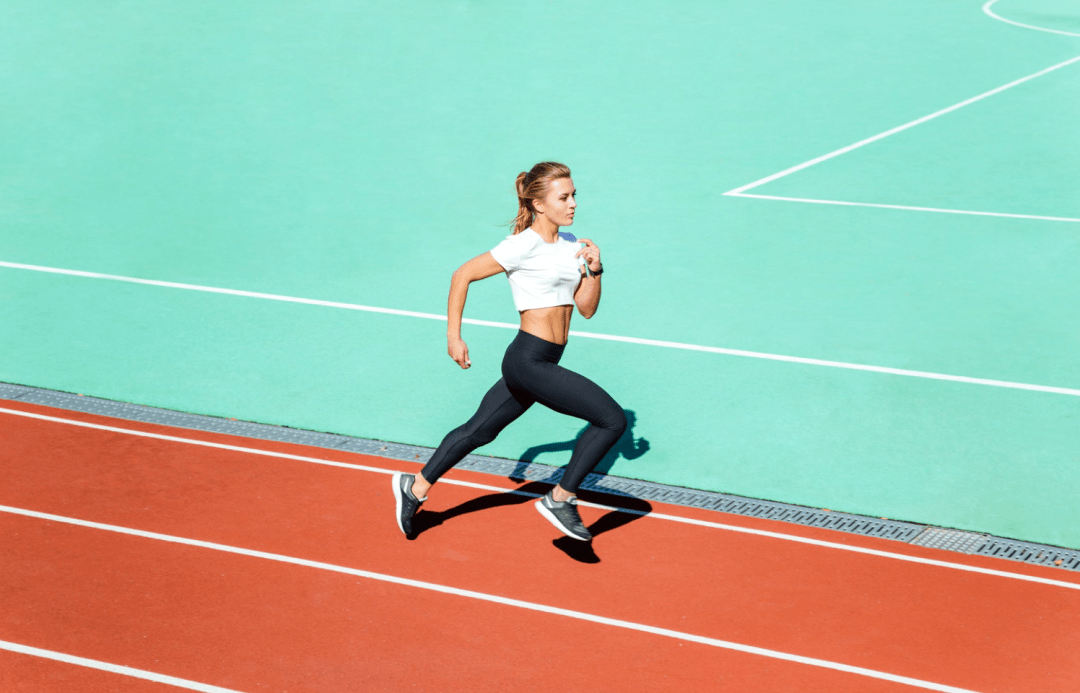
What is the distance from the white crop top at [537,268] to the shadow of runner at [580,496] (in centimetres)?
155

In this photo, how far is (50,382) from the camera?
360 inches

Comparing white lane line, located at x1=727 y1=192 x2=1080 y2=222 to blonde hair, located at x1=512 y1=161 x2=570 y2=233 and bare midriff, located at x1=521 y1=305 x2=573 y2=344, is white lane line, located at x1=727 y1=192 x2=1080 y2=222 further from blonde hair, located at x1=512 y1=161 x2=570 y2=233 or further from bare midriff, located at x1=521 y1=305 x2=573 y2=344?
bare midriff, located at x1=521 y1=305 x2=573 y2=344

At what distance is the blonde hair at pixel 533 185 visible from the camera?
20.1 feet

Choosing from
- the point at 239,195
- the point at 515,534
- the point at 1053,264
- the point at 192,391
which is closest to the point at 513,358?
the point at 515,534

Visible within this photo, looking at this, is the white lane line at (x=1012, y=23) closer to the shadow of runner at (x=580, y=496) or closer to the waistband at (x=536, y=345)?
the shadow of runner at (x=580, y=496)

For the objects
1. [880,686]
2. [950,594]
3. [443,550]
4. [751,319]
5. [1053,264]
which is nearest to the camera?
[880,686]

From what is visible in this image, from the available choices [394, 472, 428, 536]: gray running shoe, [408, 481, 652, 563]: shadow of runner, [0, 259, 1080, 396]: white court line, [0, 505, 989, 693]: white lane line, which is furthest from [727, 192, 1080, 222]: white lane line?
[0, 505, 989, 693]: white lane line

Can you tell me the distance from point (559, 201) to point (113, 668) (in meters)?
3.31

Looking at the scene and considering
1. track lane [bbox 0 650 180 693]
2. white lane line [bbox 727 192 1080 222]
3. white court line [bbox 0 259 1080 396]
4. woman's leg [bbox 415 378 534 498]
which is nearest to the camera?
track lane [bbox 0 650 180 693]

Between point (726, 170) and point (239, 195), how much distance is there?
19.7 ft

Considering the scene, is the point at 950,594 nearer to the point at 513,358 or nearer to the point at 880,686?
the point at 880,686

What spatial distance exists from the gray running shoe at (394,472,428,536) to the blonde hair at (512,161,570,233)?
5.45ft

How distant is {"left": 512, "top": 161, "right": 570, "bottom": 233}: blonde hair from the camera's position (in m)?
6.12

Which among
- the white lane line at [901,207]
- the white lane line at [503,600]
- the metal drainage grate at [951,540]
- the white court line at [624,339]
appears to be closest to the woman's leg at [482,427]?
the white lane line at [503,600]
